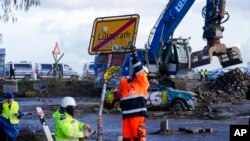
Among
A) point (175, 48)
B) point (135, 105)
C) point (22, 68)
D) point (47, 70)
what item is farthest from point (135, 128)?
point (47, 70)

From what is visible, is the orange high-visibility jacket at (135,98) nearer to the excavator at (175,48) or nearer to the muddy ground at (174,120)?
the muddy ground at (174,120)

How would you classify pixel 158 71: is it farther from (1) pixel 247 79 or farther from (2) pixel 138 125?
(2) pixel 138 125

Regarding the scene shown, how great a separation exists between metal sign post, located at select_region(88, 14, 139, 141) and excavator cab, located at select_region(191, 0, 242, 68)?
767 inches

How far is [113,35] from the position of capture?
37.6 ft

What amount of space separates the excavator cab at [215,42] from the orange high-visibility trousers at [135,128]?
1868 centimetres

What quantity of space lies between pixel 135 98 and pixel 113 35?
1.55 m

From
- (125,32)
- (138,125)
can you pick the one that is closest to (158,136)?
(138,125)

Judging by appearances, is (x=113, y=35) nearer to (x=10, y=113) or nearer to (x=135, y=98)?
(x=135, y=98)

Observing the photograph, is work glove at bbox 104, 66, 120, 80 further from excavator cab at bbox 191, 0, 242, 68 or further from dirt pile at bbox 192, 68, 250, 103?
dirt pile at bbox 192, 68, 250, 103

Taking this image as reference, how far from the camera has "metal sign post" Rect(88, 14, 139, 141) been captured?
11.3m

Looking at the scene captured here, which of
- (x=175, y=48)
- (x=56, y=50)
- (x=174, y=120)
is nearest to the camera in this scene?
(x=174, y=120)

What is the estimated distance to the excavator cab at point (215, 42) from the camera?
3083 cm

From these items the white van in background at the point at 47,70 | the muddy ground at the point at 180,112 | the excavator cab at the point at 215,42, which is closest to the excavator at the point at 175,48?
the excavator cab at the point at 215,42

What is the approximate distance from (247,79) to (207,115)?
48.0ft
